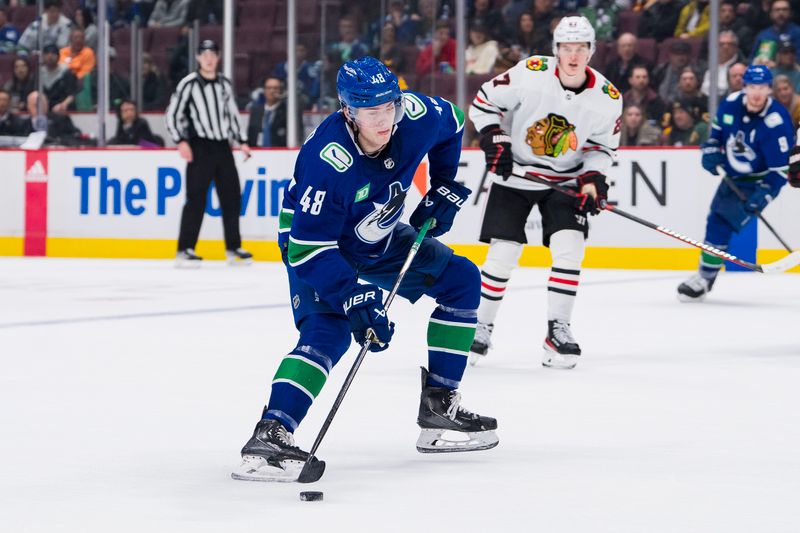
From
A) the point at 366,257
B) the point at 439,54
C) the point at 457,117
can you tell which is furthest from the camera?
the point at 439,54

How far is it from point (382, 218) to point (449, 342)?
1.23 feet

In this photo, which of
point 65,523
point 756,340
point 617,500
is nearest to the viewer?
point 65,523

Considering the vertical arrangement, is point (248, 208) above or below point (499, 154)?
below

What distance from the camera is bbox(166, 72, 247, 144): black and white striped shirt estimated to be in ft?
31.2

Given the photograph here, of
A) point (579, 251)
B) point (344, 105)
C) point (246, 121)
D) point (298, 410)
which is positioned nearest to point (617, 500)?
point (298, 410)

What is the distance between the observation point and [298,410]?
302 centimetres

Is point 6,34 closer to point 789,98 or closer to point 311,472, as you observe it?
point 789,98

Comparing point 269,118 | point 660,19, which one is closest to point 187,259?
point 269,118

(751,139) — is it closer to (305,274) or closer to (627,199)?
(627,199)

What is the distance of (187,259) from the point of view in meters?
9.61

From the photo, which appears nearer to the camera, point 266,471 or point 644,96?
point 266,471

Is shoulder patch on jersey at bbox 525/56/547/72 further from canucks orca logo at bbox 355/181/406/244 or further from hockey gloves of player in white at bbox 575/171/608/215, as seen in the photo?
canucks orca logo at bbox 355/181/406/244

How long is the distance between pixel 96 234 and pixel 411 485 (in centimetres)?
811

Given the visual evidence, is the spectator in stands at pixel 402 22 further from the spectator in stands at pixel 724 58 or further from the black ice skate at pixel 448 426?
the black ice skate at pixel 448 426
